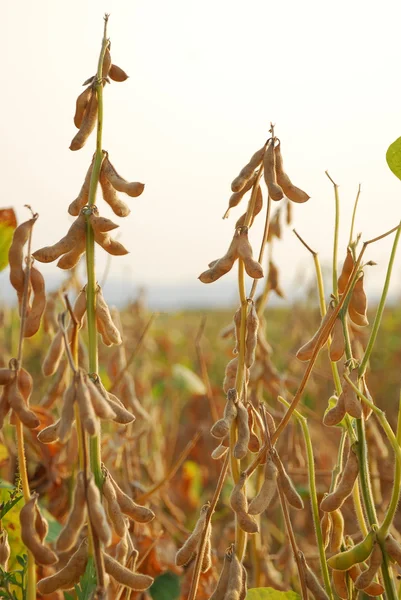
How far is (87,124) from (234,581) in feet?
1.60

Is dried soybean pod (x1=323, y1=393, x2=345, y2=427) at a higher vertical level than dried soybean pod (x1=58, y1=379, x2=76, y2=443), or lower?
lower

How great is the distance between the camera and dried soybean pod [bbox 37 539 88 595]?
2.27 feet

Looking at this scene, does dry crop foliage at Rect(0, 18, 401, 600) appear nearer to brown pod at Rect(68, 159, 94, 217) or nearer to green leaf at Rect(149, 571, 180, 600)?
brown pod at Rect(68, 159, 94, 217)

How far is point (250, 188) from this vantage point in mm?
852

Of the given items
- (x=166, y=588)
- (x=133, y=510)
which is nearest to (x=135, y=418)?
(x=133, y=510)

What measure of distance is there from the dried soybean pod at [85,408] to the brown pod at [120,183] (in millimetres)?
212

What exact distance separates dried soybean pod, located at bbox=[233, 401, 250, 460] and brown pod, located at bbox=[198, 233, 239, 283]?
0.45 feet

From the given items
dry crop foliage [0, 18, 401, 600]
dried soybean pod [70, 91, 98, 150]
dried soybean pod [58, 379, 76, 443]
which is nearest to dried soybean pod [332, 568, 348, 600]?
dry crop foliage [0, 18, 401, 600]

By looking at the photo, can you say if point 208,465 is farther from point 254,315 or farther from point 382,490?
point 254,315

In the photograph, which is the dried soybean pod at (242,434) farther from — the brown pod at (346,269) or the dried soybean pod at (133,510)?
the brown pod at (346,269)

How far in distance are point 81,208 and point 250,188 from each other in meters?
0.20

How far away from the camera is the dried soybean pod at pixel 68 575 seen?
27.3 inches

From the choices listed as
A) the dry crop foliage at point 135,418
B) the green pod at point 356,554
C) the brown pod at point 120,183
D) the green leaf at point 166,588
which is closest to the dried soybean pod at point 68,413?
the dry crop foliage at point 135,418

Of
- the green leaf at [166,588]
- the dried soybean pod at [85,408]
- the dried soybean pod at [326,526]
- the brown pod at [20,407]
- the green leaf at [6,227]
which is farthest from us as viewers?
the green leaf at [166,588]
